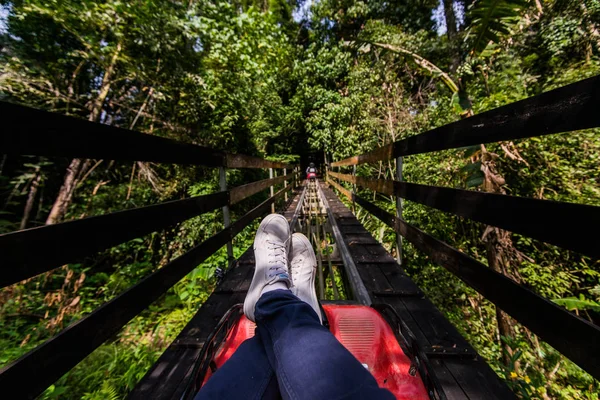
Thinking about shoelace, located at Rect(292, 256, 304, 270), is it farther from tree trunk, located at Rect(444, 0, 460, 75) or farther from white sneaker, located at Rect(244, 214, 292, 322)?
tree trunk, located at Rect(444, 0, 460, 75)

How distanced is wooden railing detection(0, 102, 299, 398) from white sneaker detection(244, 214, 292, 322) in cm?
38

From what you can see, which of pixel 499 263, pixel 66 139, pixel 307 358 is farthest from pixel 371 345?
pixel 499 263

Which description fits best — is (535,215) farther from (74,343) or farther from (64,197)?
(64,197)

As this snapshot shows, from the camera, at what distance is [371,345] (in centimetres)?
97

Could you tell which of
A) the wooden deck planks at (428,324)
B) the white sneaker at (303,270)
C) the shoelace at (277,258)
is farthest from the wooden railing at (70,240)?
the wooden deck planks at (428,324)

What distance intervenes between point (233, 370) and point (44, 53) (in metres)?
5.12

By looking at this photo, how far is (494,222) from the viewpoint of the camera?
0.85 metres

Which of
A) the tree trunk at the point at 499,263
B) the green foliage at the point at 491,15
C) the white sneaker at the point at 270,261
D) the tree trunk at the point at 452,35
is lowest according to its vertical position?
the tree trunk at the point at 499,263

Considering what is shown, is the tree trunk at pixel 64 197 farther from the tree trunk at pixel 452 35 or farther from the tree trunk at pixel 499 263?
the tree trunk at pixel 452 35

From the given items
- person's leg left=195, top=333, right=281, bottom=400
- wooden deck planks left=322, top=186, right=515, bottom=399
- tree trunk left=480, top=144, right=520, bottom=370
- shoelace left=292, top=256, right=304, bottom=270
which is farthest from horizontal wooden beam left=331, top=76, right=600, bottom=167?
tree trunk left=480, top=144, right=520, bottom=370

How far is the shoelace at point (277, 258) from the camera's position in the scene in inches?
47.8

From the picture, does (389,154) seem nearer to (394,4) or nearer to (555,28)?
(555,28)

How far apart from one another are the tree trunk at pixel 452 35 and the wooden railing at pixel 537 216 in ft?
15.6

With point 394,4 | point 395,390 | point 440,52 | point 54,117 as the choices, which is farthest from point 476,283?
point 394,4
